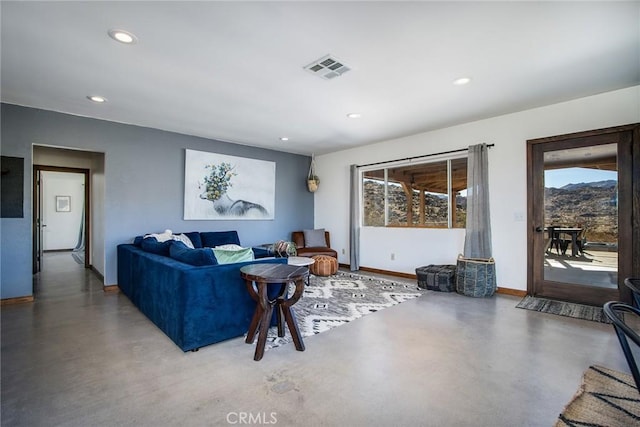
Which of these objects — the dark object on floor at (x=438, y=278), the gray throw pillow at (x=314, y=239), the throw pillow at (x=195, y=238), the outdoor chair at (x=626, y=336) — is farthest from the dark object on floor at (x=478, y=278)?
the throw pillow at (x=195, y=238)

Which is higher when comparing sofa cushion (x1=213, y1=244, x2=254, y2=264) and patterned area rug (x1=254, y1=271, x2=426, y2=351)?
sofa cushion (x1=213, y1=244, x2=254, y2=264)

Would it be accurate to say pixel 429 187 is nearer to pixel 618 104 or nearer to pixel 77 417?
pixel 618 104

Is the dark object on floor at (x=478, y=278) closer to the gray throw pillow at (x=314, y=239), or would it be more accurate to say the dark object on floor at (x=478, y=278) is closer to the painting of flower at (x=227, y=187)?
the gray throw pillow at (x=314, y=239)

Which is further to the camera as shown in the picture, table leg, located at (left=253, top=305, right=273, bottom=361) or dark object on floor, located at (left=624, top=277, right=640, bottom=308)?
table leg, located at (left=253, top=305, right=273, bottom=361)

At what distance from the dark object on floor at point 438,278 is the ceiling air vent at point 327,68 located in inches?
120

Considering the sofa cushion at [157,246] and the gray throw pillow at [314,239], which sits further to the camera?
the gray throw pillow at [314,239]

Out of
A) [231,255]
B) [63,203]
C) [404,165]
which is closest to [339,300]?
[231,255]

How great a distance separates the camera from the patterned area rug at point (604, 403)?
1.60 meters

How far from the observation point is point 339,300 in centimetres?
382

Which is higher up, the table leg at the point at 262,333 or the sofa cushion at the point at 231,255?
the sofa cushion at the point at 231,255

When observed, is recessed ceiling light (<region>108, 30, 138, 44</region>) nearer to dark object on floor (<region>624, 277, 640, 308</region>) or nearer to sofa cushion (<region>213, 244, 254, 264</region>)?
sofa cushion (<region>213, 244, 254, 264</region>)

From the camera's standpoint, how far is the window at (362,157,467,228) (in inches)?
191

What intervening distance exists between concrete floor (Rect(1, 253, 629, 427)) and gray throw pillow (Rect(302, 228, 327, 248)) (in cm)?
297

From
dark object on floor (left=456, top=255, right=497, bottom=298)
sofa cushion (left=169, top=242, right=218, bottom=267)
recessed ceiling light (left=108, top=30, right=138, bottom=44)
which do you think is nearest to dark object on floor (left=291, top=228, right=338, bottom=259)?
dark object on floor (left=456, top=255, right=497, bottom=298)
